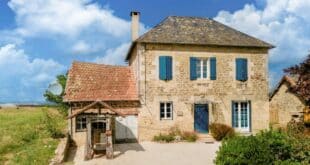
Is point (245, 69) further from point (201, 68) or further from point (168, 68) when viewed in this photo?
point (168, 68)

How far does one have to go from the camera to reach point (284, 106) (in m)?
23.0

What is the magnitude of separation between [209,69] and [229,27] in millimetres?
3602

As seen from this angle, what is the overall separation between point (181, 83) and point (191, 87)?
609mm

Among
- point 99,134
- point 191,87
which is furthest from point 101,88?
point 191,87

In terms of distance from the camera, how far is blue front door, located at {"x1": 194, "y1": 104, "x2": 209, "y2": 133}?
19.2 metres

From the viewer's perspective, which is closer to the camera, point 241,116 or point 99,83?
point 99,83

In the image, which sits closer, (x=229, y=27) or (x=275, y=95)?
(x=229, y=27)

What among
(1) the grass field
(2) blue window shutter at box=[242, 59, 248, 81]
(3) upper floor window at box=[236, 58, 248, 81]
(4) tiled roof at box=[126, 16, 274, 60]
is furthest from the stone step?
(1) the grass field

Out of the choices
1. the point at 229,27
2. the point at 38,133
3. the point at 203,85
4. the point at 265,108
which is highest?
the point at 229,27

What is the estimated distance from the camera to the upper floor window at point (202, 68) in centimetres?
1920

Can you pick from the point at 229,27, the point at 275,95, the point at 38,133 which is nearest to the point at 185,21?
the point at 229,27

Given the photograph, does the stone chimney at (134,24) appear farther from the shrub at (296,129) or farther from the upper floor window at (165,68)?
the shrub at (296,129)

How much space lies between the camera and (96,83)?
19078 millimetres

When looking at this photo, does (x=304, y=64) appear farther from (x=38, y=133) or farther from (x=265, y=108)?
(x=38, y=133)
